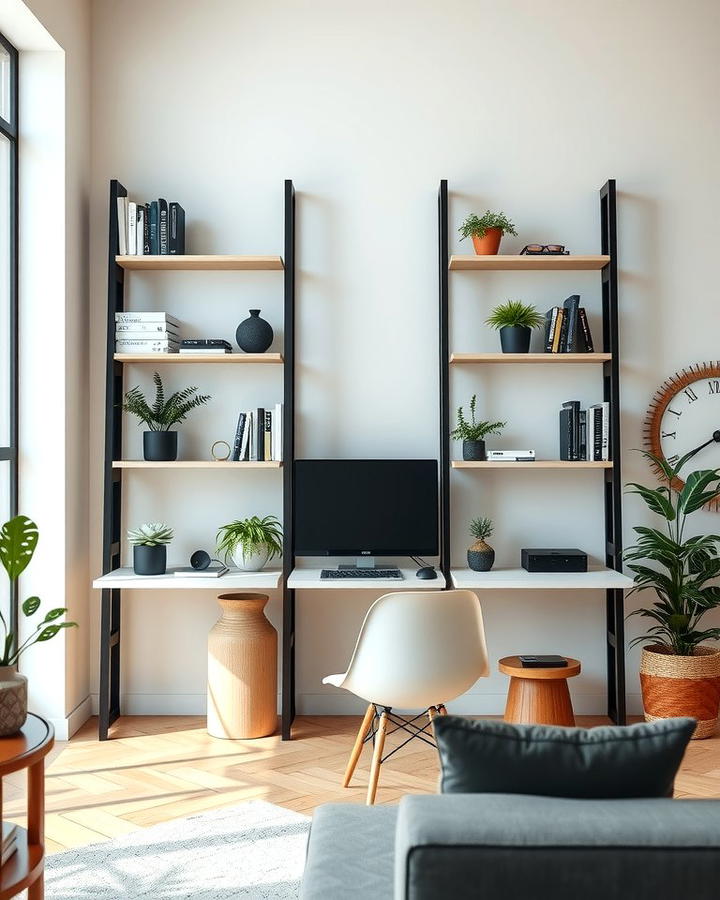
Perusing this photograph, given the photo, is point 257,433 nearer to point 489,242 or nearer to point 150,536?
point 150,536

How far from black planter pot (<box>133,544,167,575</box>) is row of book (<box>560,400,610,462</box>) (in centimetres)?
187

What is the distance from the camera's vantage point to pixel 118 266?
4434 millimetres

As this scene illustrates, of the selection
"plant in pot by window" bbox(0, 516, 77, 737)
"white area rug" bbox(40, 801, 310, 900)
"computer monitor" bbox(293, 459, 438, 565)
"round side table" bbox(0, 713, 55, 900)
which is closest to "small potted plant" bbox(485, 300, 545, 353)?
"computer monitor" bbox(293, 459, 438, 565)

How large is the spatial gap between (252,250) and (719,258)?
220 cm

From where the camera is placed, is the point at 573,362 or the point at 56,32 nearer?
the point at 56,32

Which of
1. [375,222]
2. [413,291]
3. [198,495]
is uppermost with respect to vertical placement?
[375,222]

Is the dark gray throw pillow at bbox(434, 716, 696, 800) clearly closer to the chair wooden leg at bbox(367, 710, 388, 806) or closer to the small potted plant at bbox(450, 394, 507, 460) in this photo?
the chair wooden leg at bbox(367, 710, 388, 806)

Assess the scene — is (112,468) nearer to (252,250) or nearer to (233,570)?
(233,570)

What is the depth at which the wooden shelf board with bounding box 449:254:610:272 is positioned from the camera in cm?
430

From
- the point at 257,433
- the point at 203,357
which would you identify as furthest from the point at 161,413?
the point at 257,433

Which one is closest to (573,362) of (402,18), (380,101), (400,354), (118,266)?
(400,354)

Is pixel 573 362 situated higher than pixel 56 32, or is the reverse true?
pixel 56 32

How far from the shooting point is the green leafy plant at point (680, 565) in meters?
4.21

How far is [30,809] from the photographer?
2328 mm
